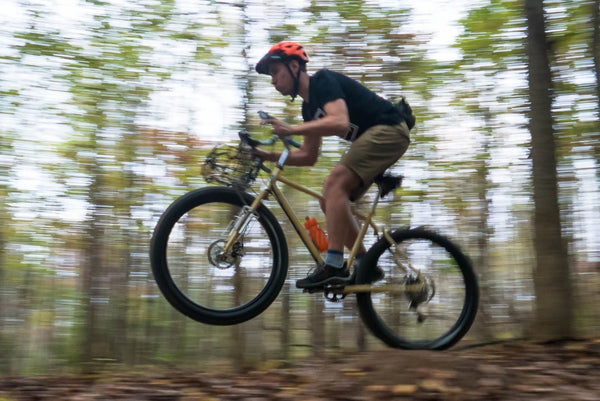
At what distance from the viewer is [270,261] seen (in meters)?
3.12

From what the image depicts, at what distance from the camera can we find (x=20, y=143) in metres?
6.51

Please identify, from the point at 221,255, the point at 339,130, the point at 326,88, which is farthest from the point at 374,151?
the point at 221,255

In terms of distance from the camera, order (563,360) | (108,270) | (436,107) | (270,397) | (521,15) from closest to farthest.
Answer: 1. (270,397)
2. (563,360)
3. (521,15)
4. (436,107)
5. (108,270)

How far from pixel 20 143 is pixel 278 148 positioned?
4.54 meters

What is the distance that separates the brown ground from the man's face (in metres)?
1.65

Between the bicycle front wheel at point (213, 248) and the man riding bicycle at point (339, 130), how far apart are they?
0.28 metres

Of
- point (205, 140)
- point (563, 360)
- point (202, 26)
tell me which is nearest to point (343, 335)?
point (205, 140)

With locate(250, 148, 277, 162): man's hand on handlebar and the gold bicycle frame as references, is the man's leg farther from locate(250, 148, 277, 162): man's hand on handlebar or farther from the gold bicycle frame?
locate(250, 148, 277, 162): man's hand on handlebar

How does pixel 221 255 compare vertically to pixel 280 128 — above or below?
below

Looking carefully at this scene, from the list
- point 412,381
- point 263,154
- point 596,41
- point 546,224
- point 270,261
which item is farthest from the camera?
point 596,41

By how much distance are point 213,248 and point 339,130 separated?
37.0 inches

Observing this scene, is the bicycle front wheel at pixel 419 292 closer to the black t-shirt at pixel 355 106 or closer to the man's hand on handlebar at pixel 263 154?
the black t-shirt at pixel 355 106

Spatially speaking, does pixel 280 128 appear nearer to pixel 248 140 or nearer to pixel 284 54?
pixel 248 140

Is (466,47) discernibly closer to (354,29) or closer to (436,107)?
(436,107)
